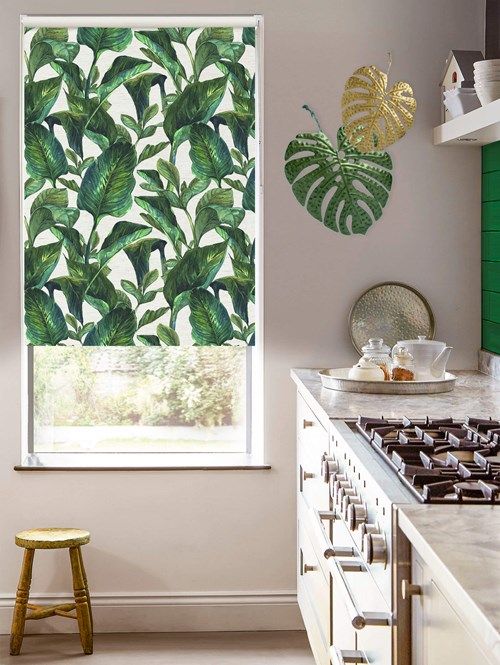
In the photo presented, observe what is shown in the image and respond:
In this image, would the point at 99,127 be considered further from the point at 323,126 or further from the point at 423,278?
the point at 423,278

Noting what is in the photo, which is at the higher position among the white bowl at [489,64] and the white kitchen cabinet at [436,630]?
the white bowl at [489,64]

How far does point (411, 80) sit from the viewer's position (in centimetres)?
352

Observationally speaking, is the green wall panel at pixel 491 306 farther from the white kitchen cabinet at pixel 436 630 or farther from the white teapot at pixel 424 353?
the white kitchen cabinet at pixel 436 630

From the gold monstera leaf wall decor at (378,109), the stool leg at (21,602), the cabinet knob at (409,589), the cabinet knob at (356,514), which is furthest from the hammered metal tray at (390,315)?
the cabinet knob at (409,589)

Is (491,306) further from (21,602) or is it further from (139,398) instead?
(21,602)

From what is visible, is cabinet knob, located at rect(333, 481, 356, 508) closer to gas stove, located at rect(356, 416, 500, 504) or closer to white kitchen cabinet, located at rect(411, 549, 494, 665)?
gas stove, located at rect(356, 416, 500, 504)

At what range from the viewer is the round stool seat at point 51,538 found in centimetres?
329

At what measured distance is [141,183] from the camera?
3557 mm

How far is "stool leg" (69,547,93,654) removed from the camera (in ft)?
10.9

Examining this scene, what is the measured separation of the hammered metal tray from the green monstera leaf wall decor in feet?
0.83

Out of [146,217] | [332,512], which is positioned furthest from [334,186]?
[332,512]

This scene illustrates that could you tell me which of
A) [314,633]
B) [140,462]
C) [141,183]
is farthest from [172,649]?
[141,183]

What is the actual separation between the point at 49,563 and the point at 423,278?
70.2 inches

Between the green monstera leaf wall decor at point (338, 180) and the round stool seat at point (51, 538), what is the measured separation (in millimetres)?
1460
